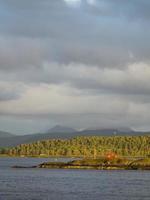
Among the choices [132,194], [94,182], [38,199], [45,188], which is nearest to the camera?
[38,199]

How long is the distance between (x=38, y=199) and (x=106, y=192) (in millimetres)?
25666

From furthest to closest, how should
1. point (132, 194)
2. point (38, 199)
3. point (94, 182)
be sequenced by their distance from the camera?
point (94, 182) → point (132, 194) → point (38, 199)

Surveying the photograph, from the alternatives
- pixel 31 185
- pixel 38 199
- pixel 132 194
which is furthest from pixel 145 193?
pixel 31 185

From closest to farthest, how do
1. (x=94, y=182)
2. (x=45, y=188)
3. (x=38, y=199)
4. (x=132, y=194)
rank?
1. (x=38, y=199)
2. (x=132, y=194)
3. (x=45, y=188)
4. (x=94, y=182)

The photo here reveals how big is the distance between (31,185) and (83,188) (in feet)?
50.0

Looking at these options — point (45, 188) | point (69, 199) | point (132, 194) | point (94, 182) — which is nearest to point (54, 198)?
point (69, 199)

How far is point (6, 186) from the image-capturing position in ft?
506

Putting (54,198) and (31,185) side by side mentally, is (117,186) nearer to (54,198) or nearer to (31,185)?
(31,185)

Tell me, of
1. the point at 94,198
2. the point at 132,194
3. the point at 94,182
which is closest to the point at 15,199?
the point at 94,198

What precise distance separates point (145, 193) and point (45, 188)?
2742 centimetres

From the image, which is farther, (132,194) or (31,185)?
(31,185)

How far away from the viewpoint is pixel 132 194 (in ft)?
424

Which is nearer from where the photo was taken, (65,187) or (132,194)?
(132,194)

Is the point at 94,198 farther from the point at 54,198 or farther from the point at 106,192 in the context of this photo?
the point at 106,192
